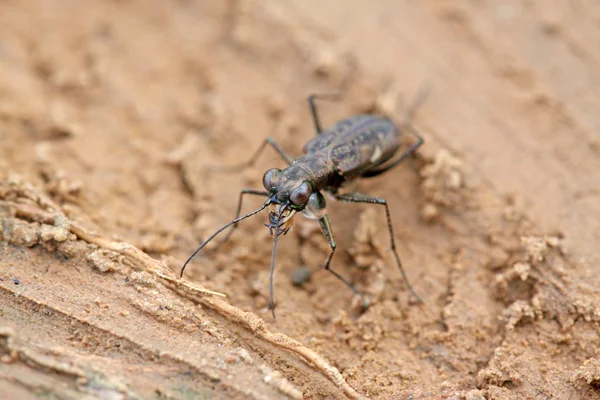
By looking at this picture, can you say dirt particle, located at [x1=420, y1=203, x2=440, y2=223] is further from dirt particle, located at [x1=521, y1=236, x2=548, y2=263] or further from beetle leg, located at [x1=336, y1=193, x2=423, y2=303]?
dirt particle, located at [x1=521, y1=236, x2=548, y2=263]

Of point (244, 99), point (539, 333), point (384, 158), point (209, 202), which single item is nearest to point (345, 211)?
point (384, 158)

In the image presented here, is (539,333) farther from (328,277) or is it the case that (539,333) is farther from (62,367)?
(62,367)

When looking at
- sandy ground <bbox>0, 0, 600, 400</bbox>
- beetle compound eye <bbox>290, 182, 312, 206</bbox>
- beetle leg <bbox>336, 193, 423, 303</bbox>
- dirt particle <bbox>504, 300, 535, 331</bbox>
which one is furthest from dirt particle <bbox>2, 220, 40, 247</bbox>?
dirt particle <bbox>504, 300, 535, 331</bbox>

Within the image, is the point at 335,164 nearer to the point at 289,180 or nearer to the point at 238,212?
the point at 289,180

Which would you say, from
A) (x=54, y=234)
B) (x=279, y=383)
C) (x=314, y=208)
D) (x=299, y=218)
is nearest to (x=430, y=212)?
(x=314, y=208)

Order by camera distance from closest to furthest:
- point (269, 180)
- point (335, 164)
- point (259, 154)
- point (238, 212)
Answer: point (269, 180), point (238, 212), point (335, 164), point (259, 154)
